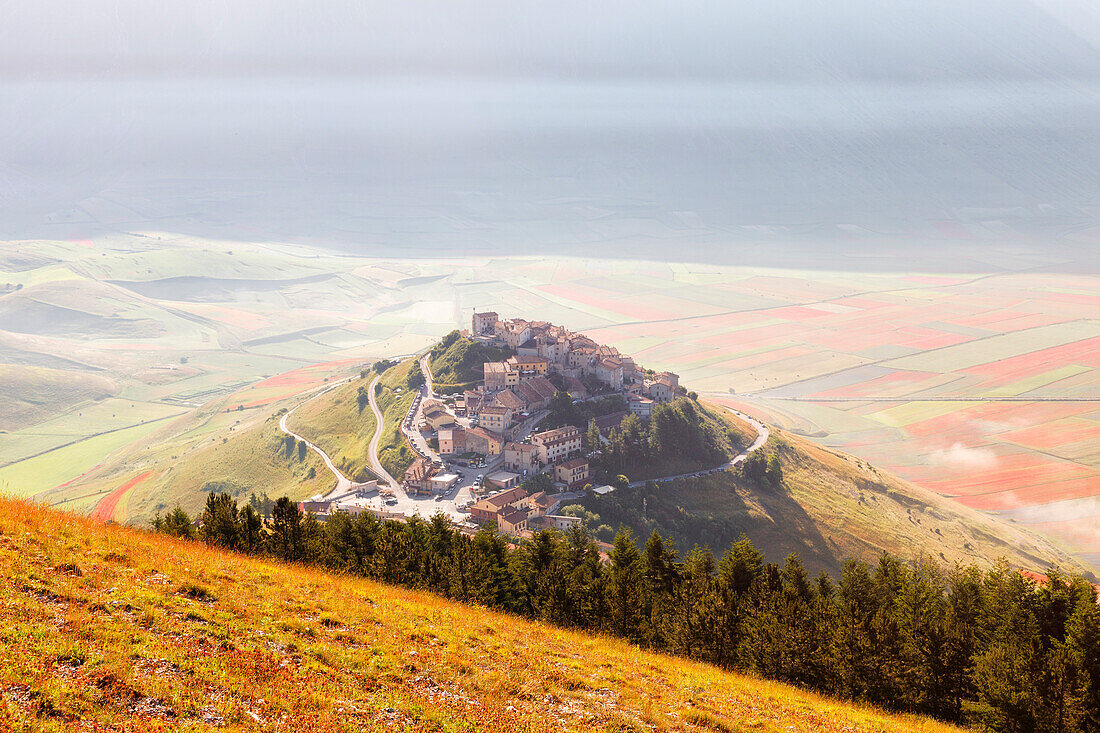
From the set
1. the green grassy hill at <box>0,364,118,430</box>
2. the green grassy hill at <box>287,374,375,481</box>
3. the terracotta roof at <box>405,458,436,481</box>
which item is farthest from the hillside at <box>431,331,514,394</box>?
the green grassy hill at <box>0,364,118,430</box>

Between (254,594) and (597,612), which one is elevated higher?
(254,594)

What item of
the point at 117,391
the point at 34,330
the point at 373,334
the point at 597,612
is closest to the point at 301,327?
the point at 373,334

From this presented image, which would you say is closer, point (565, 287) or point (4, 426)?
point (4, 426)

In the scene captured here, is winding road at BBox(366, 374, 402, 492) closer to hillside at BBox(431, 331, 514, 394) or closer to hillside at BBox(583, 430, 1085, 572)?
hillside at BBox(431, 331, 514, 394)

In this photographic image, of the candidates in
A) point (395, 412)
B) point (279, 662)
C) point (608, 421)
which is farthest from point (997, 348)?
point (279, 662)

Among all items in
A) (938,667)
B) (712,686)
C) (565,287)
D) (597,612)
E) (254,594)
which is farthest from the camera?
(565,287)

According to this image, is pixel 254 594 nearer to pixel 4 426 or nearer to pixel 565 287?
pixel 4 426

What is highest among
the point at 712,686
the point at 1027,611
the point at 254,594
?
the point at 254,594
